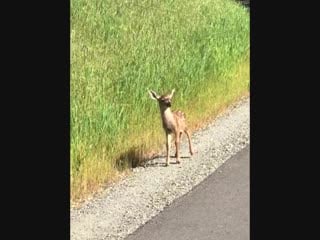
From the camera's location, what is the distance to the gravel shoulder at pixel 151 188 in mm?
5492

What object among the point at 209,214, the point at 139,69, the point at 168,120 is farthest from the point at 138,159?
the point at 139,69

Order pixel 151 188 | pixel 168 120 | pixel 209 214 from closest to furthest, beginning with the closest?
pixel 209 214
pixel 151 188
pixel 168 120

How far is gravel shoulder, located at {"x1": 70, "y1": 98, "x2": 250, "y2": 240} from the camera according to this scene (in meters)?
5.49

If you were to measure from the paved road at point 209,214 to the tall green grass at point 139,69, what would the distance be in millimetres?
803

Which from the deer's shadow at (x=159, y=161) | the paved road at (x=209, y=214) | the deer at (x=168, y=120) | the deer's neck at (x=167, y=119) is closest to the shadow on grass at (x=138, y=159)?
the deer's shadow at (x=159, y=161)

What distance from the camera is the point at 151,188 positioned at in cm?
629

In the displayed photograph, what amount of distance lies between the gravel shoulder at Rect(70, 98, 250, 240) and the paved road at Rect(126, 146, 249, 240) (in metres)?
0.09

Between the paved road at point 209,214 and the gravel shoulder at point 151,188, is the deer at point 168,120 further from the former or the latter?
the paved road at point 209,214

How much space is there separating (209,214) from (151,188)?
0.77 meters

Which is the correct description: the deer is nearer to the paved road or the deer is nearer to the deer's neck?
the deer's neck

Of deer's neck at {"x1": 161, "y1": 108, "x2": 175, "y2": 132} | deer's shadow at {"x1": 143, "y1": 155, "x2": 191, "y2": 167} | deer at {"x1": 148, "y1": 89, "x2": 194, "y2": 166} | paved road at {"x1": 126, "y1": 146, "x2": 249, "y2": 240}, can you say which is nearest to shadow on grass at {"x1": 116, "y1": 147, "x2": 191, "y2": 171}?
deer's shadow at {"x1": 143, "y1": 155, "x2": 191, "y2": 167}

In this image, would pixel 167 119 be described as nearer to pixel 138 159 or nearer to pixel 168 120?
pixel 168 120

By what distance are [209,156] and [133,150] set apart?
0.68m
